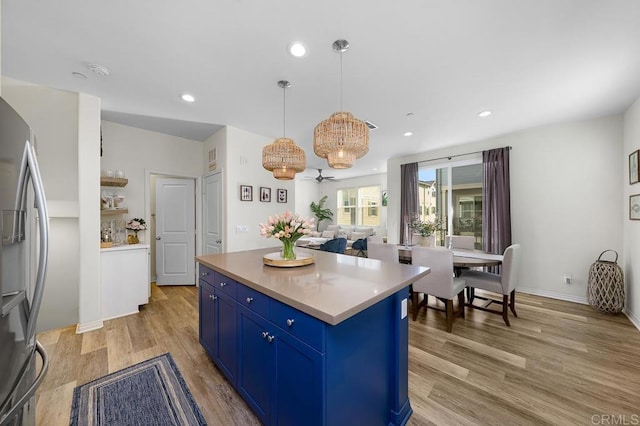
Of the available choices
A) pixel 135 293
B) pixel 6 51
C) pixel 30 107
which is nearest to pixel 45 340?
pixel 135 293

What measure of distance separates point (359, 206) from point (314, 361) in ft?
26.5

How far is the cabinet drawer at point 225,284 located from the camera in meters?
1.79

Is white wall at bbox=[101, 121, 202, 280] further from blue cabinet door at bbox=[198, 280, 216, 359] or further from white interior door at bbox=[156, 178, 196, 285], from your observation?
blue cabinet door at bbox=[198, 280, 216, 359]

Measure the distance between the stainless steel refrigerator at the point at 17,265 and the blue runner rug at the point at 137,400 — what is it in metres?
0.80

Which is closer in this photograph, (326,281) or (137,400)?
(326,281)

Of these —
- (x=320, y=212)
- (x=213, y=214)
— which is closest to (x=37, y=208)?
(x=213, y=214)

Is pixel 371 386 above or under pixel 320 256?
under

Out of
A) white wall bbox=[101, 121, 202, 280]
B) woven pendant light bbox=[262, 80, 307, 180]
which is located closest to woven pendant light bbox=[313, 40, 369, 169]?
woven pendant light bbox=[262, 80, 307, 180]

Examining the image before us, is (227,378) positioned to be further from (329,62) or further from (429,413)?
(329,62)

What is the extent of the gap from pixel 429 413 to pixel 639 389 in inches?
66.5

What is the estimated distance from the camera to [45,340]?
259cm

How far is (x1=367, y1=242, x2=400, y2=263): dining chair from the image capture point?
3.23 metres

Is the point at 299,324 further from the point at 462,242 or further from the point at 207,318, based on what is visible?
the point at 462,242

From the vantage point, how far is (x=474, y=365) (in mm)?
2156
